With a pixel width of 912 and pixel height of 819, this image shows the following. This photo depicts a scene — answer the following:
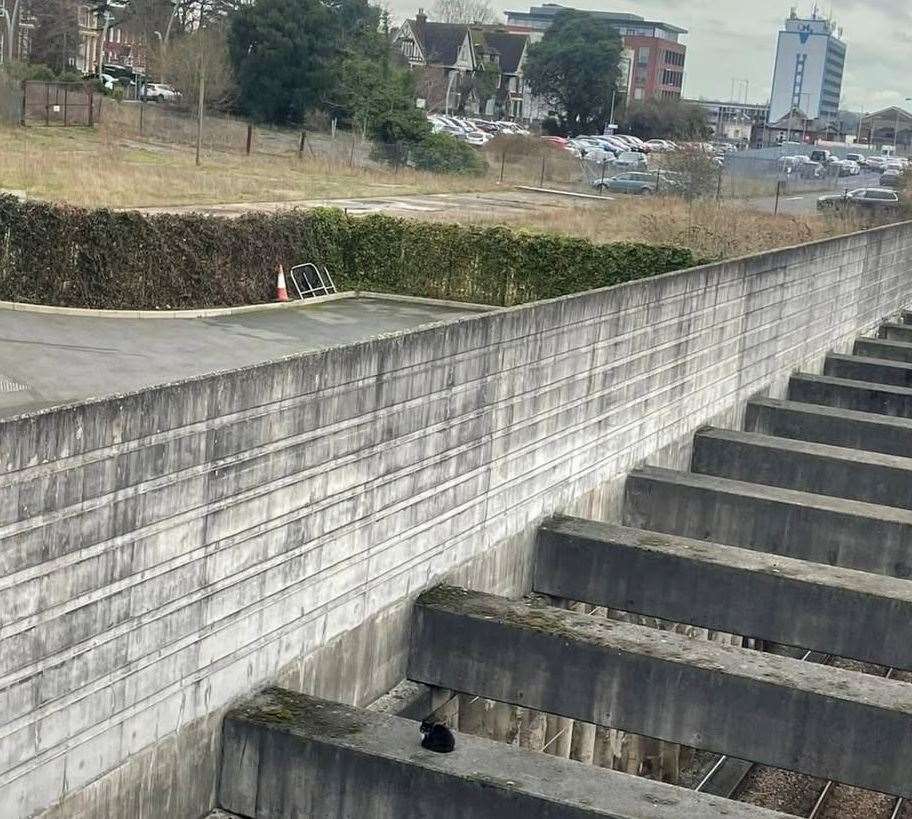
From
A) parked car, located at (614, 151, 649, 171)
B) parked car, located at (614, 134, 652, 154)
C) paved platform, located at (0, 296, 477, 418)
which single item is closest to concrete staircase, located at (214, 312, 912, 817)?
paved platform, located at (0, 296, 477, 418)

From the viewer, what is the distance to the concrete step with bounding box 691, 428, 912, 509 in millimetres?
20359

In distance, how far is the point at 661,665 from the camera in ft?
41.7

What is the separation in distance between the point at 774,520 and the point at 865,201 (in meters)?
45.9

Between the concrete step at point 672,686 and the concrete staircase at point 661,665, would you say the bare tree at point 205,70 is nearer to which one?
the concrete staircase at point 661,665

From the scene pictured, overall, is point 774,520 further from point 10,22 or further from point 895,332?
point 10,22

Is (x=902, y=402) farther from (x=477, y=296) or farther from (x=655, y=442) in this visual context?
(x=477, y=296)

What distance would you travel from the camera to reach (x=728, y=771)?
1772 cm

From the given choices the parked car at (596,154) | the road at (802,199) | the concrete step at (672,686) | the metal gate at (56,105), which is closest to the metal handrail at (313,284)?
the concrete step at (672,686)

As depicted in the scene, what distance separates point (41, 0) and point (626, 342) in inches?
2860

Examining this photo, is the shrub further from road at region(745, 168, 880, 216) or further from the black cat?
the black cat

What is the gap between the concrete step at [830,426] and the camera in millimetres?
23266

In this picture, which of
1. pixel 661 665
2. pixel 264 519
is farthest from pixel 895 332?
pixel 264 519

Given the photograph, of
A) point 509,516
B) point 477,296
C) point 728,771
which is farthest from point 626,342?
point 477,296

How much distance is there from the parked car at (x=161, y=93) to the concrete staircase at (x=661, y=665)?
2381 inches
